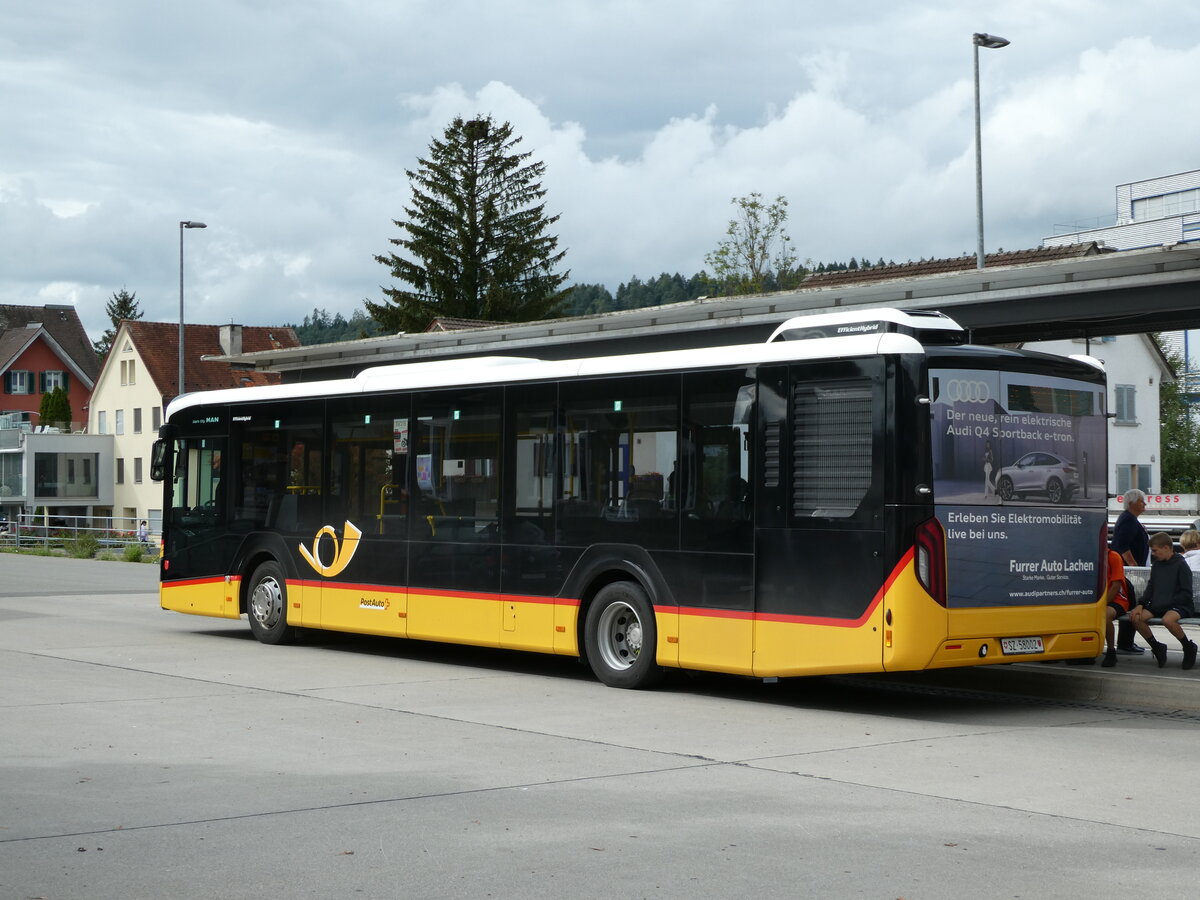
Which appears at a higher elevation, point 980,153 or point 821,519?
point 980,153

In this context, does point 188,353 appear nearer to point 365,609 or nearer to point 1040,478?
point 365,609

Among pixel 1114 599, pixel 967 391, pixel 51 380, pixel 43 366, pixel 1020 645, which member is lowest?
pixel 1020 645

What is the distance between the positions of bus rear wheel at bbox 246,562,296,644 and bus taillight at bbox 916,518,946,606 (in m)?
8.61

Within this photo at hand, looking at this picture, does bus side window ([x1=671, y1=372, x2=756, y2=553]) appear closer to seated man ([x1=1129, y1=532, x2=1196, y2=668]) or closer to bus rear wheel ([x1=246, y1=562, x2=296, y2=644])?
seated man ([x1=1129, y1=532, x2=1196, y2=668])

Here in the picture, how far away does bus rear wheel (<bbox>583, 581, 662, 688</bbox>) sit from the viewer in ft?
45.0

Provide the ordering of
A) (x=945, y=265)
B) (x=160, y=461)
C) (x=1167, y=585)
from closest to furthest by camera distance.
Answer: (x=1167, y=585), (x=160, y=461), (x=945, y=265)

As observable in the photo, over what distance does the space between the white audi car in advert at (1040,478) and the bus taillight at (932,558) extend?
0.81 meters

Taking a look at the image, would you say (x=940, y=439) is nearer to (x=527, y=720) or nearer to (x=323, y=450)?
(x=527, y=720)

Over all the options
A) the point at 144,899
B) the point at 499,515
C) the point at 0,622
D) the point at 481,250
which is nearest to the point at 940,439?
the point at 499,515

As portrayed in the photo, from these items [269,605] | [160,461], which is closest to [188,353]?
[160,461]

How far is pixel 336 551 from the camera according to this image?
56.7 ft

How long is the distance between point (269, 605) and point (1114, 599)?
368 inches

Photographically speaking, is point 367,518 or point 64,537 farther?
point 64,537

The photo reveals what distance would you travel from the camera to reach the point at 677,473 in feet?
44.4
